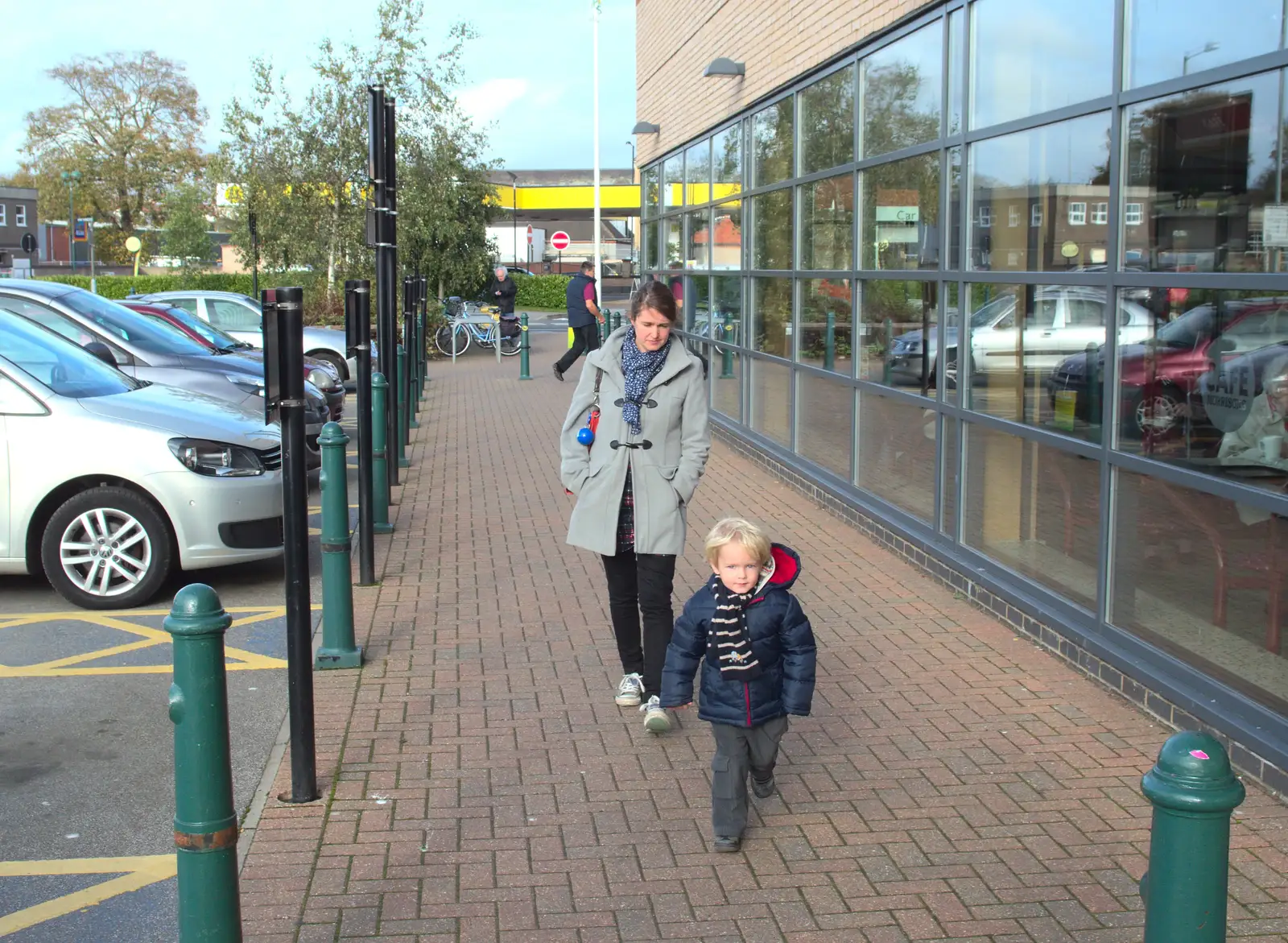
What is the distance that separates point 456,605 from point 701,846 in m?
3.38

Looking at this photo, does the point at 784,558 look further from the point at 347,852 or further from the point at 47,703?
the point at 47,703

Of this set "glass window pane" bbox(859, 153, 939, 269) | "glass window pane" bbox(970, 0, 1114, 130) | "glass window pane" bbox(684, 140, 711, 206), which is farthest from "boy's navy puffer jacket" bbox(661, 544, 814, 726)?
"glass window pane" bbox(684, 140, 711, 206)

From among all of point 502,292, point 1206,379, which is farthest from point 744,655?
point 502,292

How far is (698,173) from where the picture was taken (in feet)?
52.0

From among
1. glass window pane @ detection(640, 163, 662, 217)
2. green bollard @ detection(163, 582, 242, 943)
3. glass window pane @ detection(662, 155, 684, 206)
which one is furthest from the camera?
glass window pane @ detection(640, 163, 662, 217)

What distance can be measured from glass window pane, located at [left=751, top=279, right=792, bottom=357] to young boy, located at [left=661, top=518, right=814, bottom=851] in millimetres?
7509

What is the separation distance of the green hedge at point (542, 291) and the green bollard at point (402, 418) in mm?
34292

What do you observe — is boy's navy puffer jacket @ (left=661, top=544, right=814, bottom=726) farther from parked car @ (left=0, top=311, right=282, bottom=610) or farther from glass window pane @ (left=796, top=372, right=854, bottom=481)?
glass window pane @ (left=796, top=372, right=854, bottom=481)

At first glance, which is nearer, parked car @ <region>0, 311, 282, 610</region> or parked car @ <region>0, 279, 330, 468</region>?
parked car @ <region>0, 311, 282, 610</region>

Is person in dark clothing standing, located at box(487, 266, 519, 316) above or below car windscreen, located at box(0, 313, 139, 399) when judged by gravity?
above

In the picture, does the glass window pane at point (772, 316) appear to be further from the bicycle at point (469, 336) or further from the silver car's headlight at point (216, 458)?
the bicycle at point (469, 336)

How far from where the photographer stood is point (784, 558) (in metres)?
4.43

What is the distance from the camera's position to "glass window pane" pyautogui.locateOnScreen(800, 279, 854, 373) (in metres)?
9.94

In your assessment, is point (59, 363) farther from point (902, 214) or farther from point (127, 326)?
point (902, 214)
